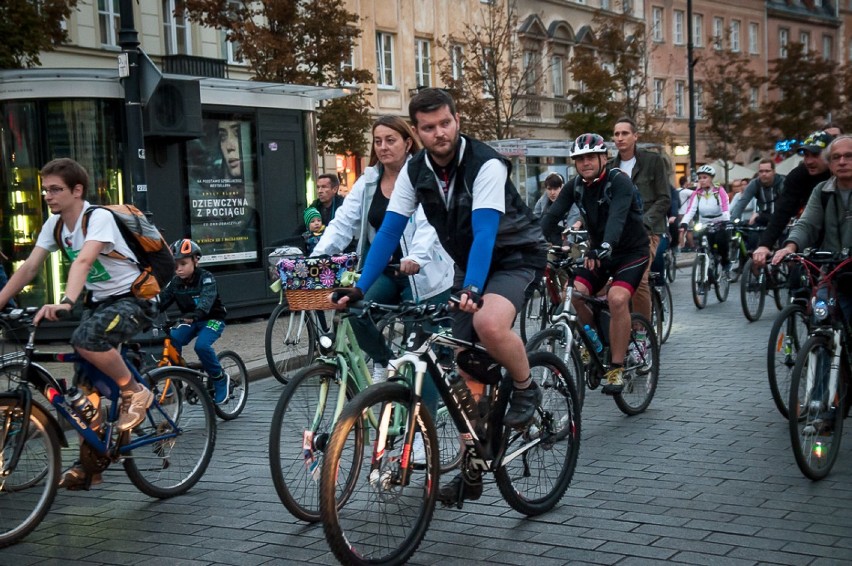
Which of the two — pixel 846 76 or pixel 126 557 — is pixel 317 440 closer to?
pixel 126 557

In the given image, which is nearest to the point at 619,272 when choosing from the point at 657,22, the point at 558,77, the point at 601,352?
the point at 601,352

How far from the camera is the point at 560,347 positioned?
7227 millimetres

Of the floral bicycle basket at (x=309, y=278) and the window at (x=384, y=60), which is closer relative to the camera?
the floral bicycle basket at (x=309, y=278)

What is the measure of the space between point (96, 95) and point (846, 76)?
157ft

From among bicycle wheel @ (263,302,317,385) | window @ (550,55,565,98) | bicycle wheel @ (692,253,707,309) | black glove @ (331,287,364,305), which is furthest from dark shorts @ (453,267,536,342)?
window @ (550,55,565,98)

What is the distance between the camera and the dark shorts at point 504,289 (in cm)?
517

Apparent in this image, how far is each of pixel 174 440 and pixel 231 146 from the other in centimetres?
983

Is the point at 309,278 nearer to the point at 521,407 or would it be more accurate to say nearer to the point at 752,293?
the point at 521,407

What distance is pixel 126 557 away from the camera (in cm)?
513

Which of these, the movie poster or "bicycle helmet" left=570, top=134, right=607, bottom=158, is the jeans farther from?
the movie poster

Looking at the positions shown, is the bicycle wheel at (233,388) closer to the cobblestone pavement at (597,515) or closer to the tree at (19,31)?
the cobblestone pavement at (597,515)

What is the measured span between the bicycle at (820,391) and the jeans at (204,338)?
4.34 meters

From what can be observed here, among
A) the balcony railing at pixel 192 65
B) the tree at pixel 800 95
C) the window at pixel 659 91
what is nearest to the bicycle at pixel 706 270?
the balcony railing at pixel 192 65

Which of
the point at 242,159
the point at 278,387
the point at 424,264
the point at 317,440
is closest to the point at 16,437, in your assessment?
the point at 317,440
